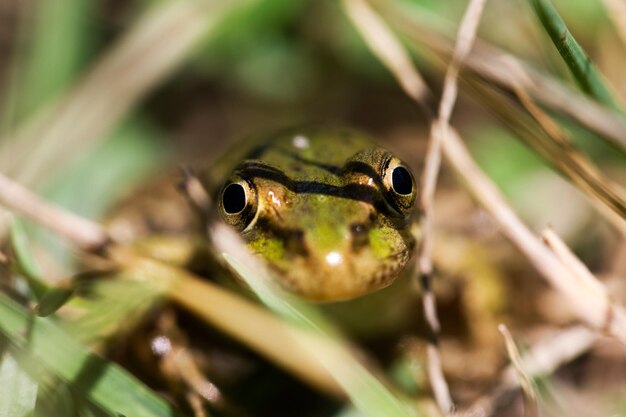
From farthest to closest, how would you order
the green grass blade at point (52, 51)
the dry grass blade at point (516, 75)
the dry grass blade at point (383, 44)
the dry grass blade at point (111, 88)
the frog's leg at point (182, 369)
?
the green grass blade at point (52, 51) < the dry grass blade at point (111, 88) < the dry grass blade at point (383, 44) < the frog's leg at point (182, 369) < the dry grass blade at point (516, 75)

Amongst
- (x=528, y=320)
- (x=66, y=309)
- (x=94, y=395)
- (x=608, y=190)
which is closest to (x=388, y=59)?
(x=608, y=190)

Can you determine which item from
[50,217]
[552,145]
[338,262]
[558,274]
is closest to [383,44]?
[552,145]

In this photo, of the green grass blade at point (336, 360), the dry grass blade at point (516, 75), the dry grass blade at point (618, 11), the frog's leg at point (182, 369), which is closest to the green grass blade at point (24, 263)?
the frog's leg at point (182, 369)

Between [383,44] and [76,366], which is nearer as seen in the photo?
[76,366]

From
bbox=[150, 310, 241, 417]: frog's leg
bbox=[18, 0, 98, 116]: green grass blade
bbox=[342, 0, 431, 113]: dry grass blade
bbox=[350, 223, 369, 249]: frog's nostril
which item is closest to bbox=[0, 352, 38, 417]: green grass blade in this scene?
bbox=[150, 310, 241, 417]: frog's leg

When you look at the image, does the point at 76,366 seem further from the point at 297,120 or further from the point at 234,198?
the point at 297,120

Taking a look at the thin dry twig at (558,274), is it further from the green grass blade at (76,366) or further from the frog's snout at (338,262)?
the green grass blade at (76,366)
